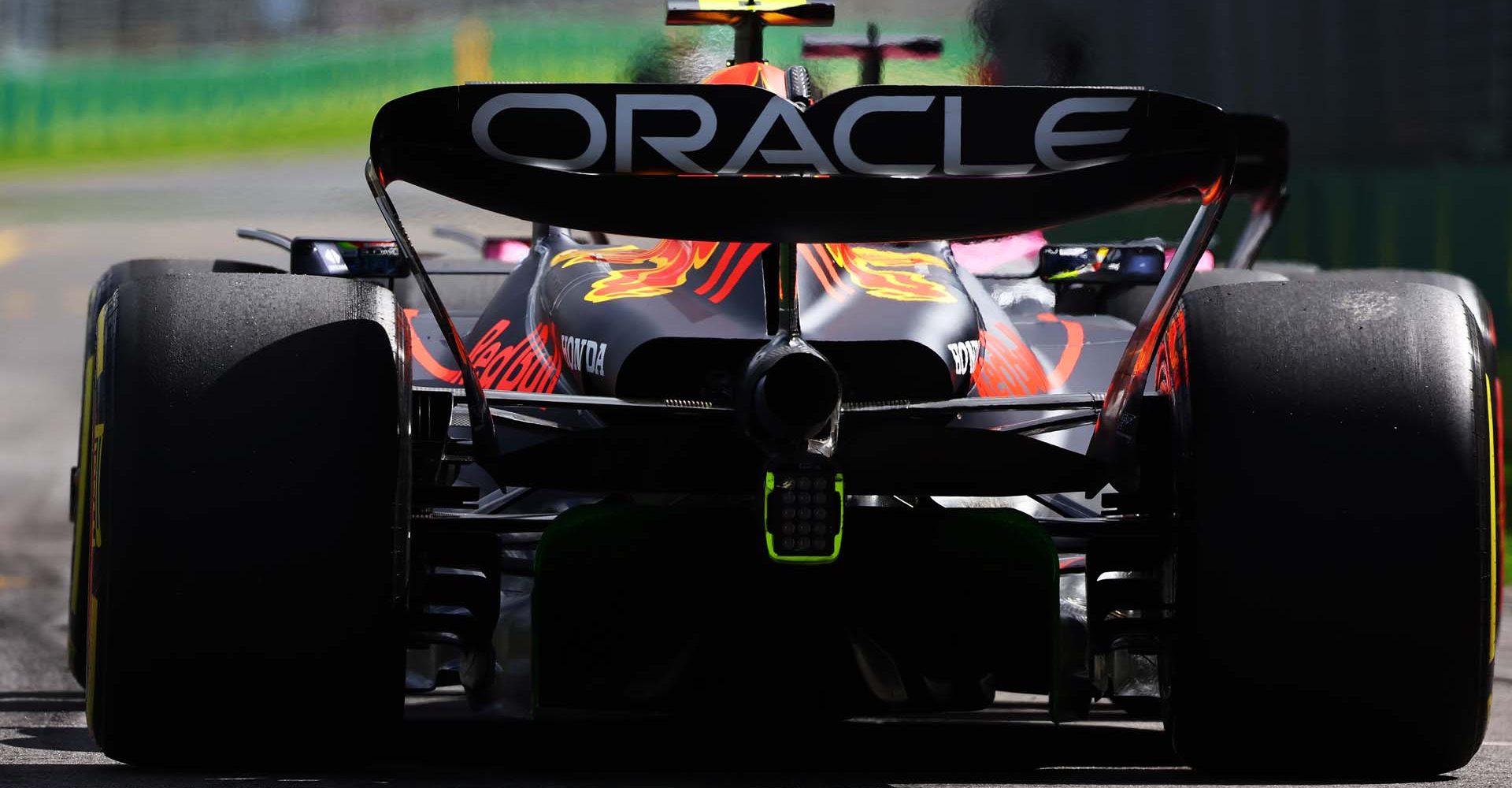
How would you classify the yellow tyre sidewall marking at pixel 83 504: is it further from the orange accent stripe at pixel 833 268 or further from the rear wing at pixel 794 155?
the rear wing at pixel 794 155

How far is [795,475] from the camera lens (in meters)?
4.22

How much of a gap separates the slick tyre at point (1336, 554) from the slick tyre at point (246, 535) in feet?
4.89

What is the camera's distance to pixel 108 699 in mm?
4164

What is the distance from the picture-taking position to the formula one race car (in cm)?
393

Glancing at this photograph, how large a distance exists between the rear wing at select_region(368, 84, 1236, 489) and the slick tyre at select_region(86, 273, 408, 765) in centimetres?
40

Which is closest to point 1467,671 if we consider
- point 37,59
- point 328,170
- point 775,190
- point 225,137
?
point 775,190

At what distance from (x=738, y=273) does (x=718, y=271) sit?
52 millimetres

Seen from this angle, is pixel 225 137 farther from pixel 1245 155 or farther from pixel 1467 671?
pixel 1467 671

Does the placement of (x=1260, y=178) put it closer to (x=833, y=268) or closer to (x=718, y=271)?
(x=833, y=268)

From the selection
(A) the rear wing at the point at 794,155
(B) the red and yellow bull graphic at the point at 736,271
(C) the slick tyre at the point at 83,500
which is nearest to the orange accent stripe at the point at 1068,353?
(B) the red and yellow bull graphic at the point at 736,271

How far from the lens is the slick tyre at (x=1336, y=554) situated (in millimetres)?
4082

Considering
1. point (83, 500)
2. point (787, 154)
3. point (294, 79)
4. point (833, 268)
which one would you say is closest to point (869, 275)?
point (833, 268)

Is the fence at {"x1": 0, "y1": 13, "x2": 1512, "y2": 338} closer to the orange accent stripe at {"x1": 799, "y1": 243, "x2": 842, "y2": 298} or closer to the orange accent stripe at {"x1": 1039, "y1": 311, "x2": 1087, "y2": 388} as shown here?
the orange accent stripe at {"x1": 1039, "y1": 311, "x2": 1087, "y2": 388}

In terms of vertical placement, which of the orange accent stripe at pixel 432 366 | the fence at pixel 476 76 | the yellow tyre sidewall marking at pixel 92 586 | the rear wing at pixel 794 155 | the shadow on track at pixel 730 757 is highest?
the fence at pixel 476 76
